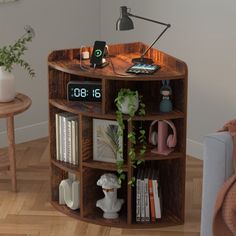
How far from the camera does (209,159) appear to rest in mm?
2947

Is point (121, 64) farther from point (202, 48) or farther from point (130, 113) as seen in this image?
point (202, 48)

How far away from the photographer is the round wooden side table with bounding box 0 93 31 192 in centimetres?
396

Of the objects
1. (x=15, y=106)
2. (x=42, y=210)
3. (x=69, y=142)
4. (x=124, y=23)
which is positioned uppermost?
(x=124, y=23)

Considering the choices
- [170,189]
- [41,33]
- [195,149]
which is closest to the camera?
[170,189]

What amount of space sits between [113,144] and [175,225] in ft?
1.82

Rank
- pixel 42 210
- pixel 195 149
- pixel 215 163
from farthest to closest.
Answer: pixel 195 149 → pixel 42 210 → pixel 215 163

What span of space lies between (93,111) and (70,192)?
536 mm

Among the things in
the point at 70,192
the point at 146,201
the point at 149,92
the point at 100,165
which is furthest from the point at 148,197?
the point at 149,92

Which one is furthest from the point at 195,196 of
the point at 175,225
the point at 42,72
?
the point at 42,72

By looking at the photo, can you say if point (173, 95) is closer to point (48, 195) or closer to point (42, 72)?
point (48, 195)

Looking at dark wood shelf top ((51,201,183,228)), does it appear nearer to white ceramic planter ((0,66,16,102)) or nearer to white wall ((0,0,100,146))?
white ceramic planter ((0,66,16,102))

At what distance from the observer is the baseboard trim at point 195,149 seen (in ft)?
15.3

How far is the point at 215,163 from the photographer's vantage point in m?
2.93

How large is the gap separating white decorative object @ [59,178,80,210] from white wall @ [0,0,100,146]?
1079 mm
